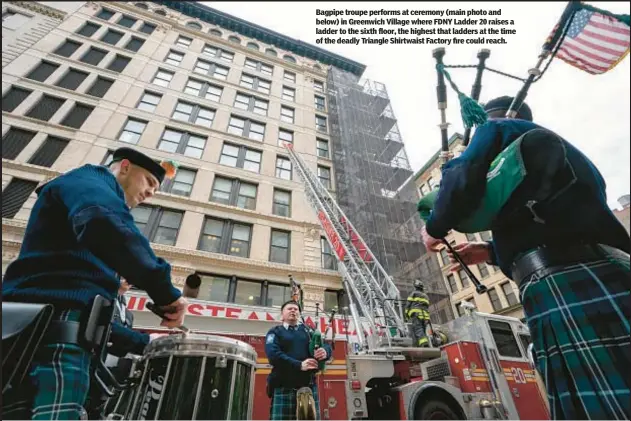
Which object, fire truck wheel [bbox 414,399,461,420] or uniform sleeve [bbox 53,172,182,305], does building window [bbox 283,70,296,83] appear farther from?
uniform sleeve [bbox 53,172,182,305]

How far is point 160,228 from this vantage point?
13859 millimetres

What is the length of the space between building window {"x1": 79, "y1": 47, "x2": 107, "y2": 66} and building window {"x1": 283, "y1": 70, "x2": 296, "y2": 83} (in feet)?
45.3

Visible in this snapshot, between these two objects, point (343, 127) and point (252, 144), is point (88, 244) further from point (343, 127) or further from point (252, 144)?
point (343, 127)

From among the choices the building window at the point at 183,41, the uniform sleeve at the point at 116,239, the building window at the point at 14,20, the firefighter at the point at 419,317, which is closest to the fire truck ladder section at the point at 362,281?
the firefighter at the point at 419,317

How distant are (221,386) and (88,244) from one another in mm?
1365

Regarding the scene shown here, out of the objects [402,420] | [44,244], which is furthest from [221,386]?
[402,420]

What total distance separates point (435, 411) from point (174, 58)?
2705cm

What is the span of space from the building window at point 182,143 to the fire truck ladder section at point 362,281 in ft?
19.0

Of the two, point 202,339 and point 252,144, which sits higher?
point 252,144

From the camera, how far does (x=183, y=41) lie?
2378 centimetres

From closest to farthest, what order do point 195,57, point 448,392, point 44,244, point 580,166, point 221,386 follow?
point 580,166, point 44,244, point 221,386, point 448,392, point 195,57

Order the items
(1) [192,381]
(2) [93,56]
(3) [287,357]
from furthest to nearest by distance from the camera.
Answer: (2) [93,56]
(3) [287,357]
(1) [192,381]

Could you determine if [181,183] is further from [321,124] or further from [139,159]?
[139,159]

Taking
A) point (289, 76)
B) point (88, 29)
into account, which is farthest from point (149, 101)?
point (289, 76)
